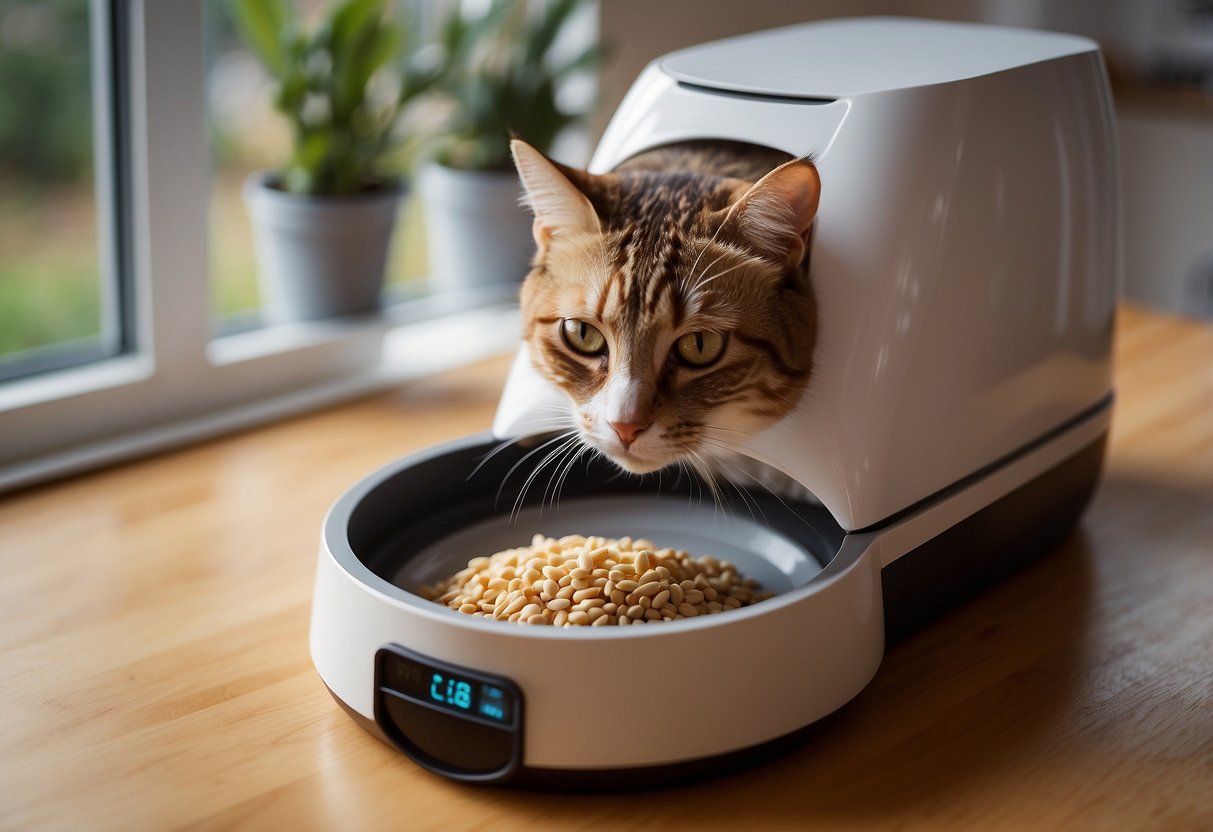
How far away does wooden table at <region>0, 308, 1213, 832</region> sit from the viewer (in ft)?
2.97

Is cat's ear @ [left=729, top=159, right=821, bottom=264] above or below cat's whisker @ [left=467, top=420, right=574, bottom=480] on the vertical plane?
above

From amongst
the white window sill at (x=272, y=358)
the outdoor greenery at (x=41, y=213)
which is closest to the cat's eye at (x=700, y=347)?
the white window sill at (x=272, y=358)

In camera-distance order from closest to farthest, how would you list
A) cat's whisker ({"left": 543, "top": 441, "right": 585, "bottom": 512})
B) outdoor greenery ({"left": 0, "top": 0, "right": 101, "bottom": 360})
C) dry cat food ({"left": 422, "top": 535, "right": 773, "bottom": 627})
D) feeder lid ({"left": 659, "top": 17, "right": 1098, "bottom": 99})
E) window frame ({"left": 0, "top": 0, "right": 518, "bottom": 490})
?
dry cat food ({"left": 422, "top": 535, "right": 773, "bottom": 627})
feeder lid ({"left": 659, "top": 17, "right": 1098, "bottom": 99})
cat's whisker ({"left": 543, "top": 441, "right": 585, "bottom": 512})
window frame ({"left": 0, "top": 0, "right": 518, "bottom": 490})
outdoor greenery ({"left": 0, "top": 0, "right": 101, "bottom": 360})

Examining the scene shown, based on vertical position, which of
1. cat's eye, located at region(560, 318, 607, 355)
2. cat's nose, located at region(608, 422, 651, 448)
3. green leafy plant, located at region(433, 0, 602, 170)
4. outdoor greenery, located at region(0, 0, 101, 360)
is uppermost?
green leafy plant, located at region(433, 0, 602, 170)

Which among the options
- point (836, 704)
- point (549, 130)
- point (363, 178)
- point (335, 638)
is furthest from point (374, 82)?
point (836, 704)

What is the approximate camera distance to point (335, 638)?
95 cm

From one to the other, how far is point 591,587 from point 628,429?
123 millimetres

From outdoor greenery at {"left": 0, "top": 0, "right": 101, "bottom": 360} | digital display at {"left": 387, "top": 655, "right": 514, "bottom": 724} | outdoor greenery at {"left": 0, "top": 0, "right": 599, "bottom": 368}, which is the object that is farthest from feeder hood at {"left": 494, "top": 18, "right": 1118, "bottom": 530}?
outdoor greenery at {"left": 0, "top": 0, "right": 101, "bottom": 360}

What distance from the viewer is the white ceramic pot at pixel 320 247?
1.63 m

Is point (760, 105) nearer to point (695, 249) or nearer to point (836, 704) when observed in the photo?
point (695, 249)

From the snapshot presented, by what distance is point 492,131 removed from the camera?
1.84m

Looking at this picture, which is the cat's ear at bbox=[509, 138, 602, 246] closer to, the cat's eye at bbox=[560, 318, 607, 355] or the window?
the cat's eye at bbox=[560, 318, 607, 355]

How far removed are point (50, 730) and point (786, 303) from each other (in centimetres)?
65

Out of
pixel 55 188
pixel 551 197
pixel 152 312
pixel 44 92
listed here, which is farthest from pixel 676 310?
pixel 55 188
